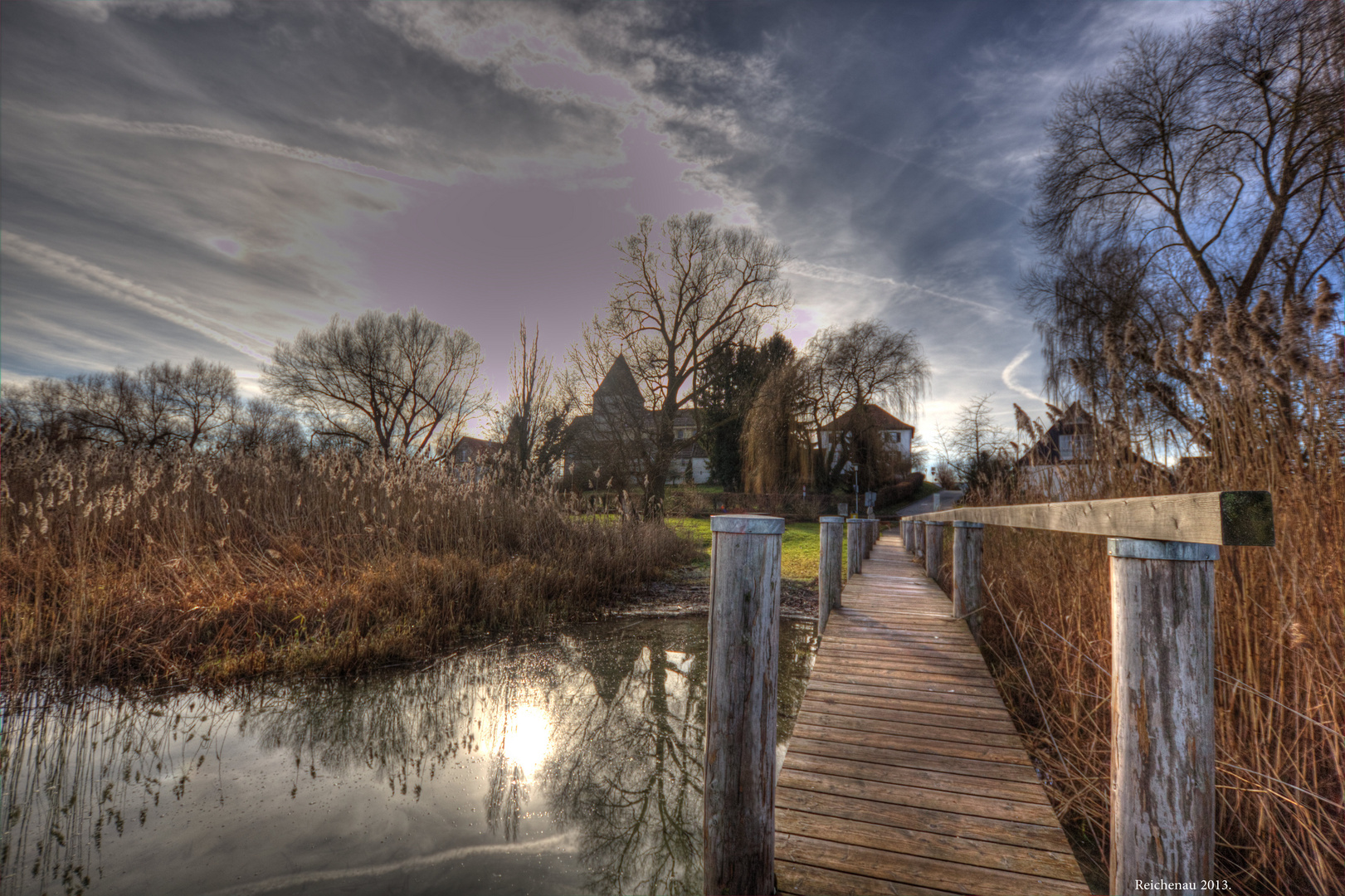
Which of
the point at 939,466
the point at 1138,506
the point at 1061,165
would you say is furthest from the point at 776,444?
the point at 1138,506

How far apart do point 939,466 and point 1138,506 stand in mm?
33409

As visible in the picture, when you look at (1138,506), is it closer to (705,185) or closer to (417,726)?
(417,726)

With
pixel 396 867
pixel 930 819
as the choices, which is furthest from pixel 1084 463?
pixel 396 867

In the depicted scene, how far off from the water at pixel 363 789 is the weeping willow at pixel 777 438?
17248mm

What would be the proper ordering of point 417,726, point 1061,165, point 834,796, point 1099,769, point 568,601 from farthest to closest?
point 1061,165 < point 568,601 < point 417,726 < point 1099,769 < point 834,796

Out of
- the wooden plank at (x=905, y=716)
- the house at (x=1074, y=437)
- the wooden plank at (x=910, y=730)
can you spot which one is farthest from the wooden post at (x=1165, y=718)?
the house at (x=1074, y=437)

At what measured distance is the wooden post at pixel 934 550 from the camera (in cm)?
727

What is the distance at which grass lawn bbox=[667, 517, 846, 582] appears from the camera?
10.3 meters

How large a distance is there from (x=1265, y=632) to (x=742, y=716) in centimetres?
223

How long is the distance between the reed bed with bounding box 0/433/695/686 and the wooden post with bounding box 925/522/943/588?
433cm

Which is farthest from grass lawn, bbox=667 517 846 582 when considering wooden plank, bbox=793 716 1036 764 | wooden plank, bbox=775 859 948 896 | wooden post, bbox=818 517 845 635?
wooden plank, bbox=775 859 948 896

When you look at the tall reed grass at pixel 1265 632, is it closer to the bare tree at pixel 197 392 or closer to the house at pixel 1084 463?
the house at pixel 1084 463

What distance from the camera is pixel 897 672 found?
12.5 feet

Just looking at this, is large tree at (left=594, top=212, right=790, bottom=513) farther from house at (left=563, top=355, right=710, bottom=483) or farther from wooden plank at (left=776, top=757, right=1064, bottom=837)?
wooden plank at (left=776, top=757, right=1064, bottom=837)
